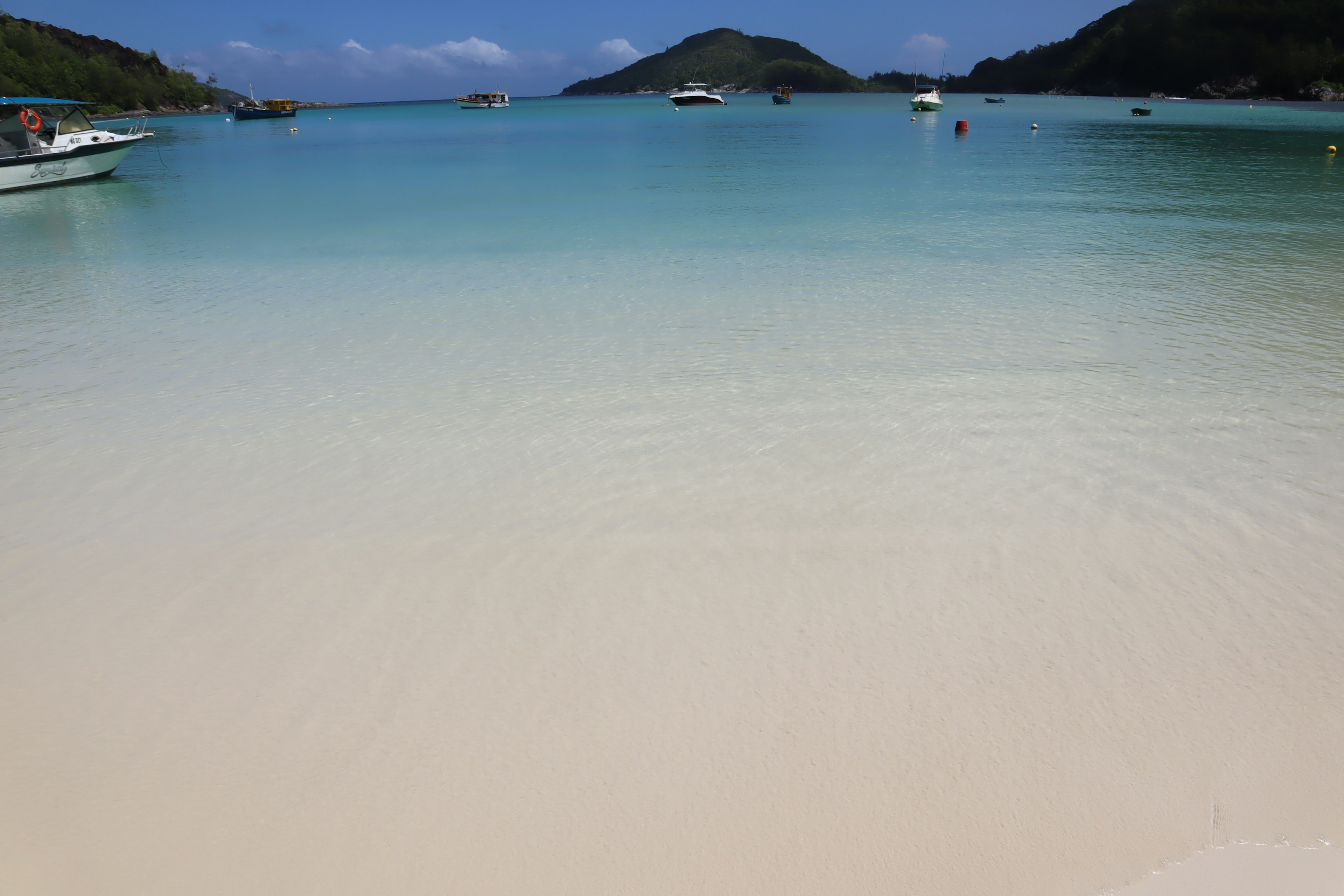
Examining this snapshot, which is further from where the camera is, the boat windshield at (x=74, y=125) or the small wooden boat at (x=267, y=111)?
the small wooden boat at (x=267, y=111)

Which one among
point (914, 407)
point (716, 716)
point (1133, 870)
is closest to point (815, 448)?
point (914, 407)

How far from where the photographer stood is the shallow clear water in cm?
211

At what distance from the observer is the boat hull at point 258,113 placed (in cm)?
8675

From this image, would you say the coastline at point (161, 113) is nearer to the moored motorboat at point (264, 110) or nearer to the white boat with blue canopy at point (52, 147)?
the moored motorboat at point (264, 110)

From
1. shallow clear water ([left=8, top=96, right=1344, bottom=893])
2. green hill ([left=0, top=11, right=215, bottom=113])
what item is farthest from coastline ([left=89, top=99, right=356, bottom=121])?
shallow clear water ([left=8, top=96, right=1344, bottom=893])

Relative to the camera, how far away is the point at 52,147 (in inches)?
794

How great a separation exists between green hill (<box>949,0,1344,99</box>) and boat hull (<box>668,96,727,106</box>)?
5479 cm

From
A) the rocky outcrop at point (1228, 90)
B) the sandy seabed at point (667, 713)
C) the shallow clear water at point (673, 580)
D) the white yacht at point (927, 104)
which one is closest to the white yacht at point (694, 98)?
the white yacht at point (927, 104)

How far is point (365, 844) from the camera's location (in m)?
2.07

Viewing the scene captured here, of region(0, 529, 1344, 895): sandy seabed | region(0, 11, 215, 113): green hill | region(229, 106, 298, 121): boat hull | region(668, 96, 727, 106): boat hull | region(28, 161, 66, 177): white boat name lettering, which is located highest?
region(0, 11, 215, 113): green hill

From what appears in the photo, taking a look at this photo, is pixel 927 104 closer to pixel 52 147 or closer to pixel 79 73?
pixel 52 147

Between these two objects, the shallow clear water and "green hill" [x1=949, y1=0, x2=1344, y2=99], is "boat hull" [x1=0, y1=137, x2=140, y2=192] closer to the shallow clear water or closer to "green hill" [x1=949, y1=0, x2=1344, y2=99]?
the shallow clear water

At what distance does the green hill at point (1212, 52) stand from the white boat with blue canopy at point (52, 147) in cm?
8952

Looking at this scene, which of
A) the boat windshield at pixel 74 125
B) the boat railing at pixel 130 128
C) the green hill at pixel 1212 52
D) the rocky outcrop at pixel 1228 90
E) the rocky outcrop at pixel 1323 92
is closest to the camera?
the boat windshield at pixel 74 125
